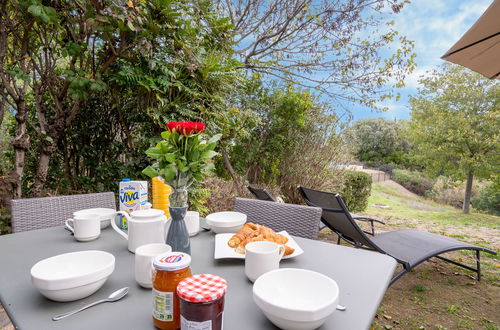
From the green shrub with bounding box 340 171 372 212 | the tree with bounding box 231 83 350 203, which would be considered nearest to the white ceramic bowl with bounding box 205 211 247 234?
the tree with bounding box 231 83 350 203

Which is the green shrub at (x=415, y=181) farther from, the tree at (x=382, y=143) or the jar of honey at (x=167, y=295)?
the jar of honey at (x=167, y=295)

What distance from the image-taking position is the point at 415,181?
12898 millimetres

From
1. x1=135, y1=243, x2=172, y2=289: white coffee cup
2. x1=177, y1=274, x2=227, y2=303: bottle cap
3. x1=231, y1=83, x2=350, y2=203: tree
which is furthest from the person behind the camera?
x1=231, y1=83, x2=350, y2=203: tree

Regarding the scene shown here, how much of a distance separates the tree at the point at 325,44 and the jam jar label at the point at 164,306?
4475 mm

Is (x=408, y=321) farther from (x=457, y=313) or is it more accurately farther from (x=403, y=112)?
(x=403, y=112)

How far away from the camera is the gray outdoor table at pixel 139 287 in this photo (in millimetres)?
661

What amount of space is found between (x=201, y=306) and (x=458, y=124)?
9.38 meters

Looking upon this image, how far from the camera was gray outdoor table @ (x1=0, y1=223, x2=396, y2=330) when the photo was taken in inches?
26.0

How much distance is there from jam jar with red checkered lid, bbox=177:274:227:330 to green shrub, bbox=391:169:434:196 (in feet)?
45.0

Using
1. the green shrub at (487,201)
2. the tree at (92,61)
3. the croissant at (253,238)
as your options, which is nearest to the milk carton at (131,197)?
the croissant at (253,238)

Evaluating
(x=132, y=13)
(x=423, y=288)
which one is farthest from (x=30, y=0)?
(x=423, y=288)

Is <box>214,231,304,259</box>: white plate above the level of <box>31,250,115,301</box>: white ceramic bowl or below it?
below

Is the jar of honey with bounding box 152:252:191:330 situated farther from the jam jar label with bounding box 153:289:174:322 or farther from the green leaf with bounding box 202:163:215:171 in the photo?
the green leaf with bounding box 202:163:215:171

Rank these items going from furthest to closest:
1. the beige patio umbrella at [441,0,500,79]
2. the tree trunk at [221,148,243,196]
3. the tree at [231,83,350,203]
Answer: the tree at [231,83,350,203]
the tree trunk at [221,148,243,196]
the beige patio umbrella at [441,0,500,79]
